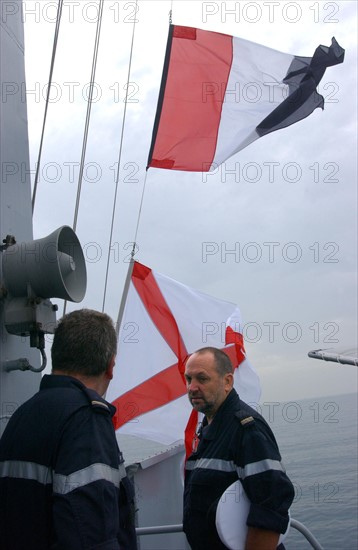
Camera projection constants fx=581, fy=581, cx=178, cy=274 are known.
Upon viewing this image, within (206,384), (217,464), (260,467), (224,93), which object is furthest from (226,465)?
(224,93)

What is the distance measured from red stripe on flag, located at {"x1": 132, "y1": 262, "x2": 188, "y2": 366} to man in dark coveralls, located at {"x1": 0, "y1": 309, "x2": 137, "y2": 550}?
313 cm

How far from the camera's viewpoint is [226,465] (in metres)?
2.26

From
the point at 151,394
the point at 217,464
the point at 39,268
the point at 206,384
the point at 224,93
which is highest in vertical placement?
the point at 224,93

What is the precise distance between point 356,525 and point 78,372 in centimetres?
1623

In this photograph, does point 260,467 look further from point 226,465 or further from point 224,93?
point 224,93

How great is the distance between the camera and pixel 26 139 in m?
2.68

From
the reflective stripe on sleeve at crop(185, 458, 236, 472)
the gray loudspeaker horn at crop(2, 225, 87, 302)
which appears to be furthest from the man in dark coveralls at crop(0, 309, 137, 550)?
the reflective stripe on sleeve at crop(185, 458, 236, 472)

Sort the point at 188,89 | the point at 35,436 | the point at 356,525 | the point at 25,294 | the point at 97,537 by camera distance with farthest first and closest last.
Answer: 1. the point at 356,525
2. the point at 188,89
3. the point at 25,294
4. the point at 35,436
5. the point at 97,537

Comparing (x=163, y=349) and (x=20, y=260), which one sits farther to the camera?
(x=163, y=349)

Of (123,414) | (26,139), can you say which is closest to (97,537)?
(26,139)

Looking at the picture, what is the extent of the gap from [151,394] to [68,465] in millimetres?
3202

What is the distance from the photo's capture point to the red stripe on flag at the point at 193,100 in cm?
530

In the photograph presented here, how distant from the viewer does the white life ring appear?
209 cm

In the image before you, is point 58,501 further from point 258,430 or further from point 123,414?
point 123,414
